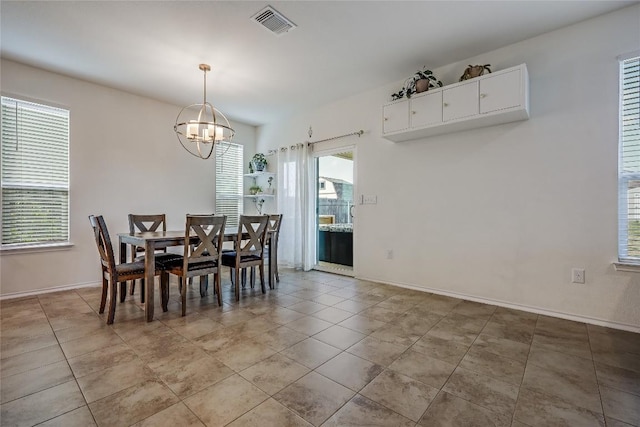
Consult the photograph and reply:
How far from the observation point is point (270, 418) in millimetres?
1429

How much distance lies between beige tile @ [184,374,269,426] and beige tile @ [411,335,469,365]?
3.86ft

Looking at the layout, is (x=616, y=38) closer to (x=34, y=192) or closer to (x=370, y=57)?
(x=370, y=57)

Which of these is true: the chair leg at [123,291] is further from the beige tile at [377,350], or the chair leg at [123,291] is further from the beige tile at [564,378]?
the beige tile at [564,378]

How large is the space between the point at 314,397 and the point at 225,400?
0.48 meters

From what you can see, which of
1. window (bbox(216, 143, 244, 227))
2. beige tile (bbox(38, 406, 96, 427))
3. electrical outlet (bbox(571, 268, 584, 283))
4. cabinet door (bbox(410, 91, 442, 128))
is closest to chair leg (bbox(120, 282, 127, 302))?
beige tile (bbox(38, 406, 96, 427))

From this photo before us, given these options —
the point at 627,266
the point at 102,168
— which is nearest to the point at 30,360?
the point at 102,168

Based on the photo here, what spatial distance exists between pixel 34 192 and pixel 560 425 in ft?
17.0

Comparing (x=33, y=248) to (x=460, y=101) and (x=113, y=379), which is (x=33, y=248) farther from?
(x=460, y=101)

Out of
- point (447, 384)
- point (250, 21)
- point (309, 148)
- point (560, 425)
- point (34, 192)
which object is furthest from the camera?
point (309, 148)

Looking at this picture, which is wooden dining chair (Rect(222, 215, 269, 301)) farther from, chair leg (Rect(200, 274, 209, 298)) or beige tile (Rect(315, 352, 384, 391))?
beige tile (Rect(315, 352, 384, 391))

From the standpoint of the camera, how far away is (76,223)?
378cm

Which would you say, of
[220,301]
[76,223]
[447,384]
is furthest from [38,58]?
[447,384]

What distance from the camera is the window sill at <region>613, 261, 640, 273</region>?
7.91ft

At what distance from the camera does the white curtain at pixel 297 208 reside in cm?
493
